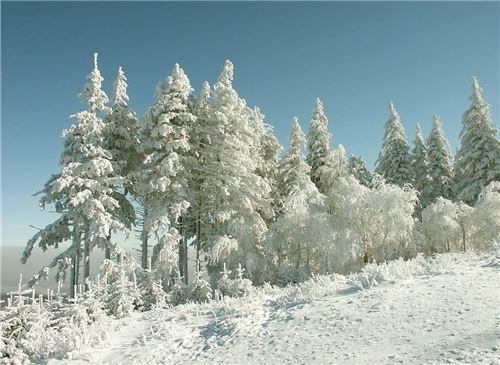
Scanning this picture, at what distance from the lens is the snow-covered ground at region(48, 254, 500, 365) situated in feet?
27.8

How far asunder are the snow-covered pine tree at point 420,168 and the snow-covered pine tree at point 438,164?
49 cm

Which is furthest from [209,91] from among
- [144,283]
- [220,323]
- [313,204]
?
[220,323]

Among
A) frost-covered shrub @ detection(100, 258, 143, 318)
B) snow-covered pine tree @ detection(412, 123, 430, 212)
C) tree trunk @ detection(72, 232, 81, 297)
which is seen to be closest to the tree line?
tree trunk @ detection(72, 232, 81, 297)

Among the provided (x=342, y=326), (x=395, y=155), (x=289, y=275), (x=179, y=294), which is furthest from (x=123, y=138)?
(x=395, y=155)

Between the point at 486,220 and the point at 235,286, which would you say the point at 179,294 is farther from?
the point at 486,220

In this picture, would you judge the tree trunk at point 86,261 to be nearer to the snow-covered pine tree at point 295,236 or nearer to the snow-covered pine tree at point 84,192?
the snow-covered pine tree at point 84,192

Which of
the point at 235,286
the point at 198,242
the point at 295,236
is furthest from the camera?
the point at 198,242

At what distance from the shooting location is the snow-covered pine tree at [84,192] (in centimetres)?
2233

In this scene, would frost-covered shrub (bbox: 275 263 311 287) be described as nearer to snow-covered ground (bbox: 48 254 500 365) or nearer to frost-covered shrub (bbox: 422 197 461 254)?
snow-covered ground (bbox: 48 254 500 365)

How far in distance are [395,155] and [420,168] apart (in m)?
3.63

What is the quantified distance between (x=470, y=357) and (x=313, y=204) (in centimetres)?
1836

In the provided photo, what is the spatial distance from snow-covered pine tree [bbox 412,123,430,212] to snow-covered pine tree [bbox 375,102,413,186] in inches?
47.5

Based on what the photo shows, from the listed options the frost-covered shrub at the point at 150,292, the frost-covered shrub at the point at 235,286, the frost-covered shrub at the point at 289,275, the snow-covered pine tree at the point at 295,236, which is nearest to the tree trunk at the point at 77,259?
the frost-covered shrub at the point at 150,292

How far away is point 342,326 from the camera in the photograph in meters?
10.1
